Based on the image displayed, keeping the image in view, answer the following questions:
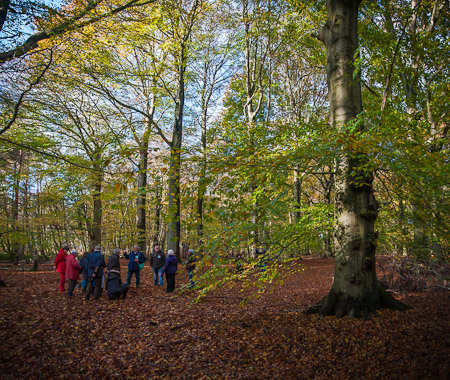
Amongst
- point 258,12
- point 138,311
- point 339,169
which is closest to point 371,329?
point 339,169

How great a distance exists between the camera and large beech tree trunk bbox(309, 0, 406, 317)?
468 centimetres

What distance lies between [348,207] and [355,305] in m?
1.74

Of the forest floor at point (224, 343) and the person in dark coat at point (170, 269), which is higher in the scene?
the person in dark coat at point (170, 269)

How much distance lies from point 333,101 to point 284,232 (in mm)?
2632

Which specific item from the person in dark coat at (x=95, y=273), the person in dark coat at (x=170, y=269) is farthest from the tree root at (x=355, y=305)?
the person in dark coat at (x=95, y=273)

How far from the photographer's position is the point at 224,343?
470 centimetres

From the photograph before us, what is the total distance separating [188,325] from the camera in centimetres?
577

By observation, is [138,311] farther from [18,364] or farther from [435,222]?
[435,222]

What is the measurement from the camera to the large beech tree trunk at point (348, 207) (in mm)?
4676

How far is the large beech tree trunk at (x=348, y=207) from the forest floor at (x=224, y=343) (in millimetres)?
313

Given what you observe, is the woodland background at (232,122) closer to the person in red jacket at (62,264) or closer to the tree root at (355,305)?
the tree root at (355,305)

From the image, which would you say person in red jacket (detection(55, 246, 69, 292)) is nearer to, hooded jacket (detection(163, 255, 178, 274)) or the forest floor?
the forest floor

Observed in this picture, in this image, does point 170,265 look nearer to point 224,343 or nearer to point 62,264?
point 62,264

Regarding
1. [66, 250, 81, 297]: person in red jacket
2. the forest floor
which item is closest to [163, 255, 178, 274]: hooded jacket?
the forest floor
